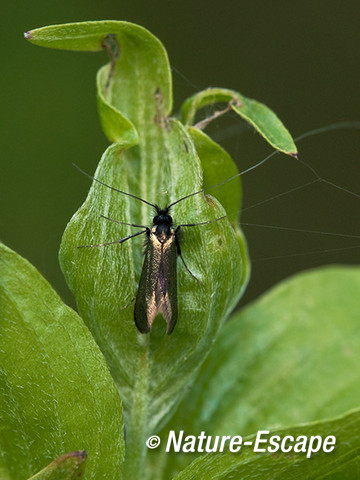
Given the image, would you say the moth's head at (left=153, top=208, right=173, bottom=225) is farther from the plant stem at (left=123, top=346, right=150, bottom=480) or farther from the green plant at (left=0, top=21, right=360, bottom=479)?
the plant stem at (left=123, top=346, right=150, bottom=480)

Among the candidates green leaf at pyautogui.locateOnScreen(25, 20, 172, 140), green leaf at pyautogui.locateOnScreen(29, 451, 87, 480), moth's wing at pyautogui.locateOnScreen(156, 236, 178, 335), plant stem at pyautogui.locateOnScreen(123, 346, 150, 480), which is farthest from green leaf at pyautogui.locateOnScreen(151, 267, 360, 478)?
green leaf at pyautogui.locateOnScreen(25, 20, 172, 140)

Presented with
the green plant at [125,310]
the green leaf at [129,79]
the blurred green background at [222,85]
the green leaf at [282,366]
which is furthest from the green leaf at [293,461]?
the blurred green background at [222,85]

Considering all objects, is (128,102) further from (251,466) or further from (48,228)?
(48,228)

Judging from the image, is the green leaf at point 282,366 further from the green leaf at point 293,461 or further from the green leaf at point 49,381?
the green leaf at point 49,381

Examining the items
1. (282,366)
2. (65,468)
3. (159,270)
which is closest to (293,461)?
(65,468)

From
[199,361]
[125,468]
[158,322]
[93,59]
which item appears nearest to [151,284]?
[158,322]

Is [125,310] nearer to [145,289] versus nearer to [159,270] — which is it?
[145,289]
